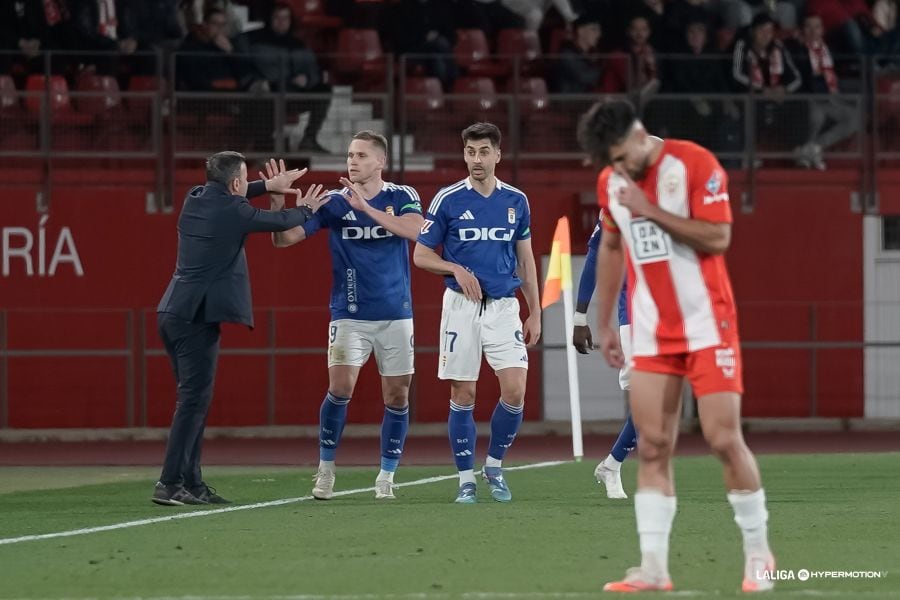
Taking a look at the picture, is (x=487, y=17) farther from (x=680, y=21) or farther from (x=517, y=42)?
(x=680, y=21)

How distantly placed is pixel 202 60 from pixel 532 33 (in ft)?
15.7

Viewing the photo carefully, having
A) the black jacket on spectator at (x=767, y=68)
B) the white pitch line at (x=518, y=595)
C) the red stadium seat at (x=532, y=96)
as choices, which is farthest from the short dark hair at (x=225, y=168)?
the black jacket on spectator at (x=767, y=68)

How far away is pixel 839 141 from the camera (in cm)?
A: 2225

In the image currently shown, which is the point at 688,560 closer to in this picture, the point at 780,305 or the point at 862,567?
the point at 862,567

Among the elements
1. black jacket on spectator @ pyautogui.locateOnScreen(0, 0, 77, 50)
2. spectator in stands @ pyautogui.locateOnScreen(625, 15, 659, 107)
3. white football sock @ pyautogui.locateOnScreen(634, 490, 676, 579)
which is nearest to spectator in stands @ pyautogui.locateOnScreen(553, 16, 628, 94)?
spectator in stands @ pyautogui.locateOnScreen(625, 15, 659, 107)

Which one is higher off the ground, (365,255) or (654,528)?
(365,255)

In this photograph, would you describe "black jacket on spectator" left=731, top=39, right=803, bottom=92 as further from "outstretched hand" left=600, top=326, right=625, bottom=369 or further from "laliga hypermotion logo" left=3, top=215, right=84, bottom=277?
"outstretched hand" left=600, top=326, right=625, bottom=369

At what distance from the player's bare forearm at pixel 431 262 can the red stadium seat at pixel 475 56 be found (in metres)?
11.5

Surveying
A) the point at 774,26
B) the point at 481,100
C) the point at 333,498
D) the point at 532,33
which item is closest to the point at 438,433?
the point at 481,100

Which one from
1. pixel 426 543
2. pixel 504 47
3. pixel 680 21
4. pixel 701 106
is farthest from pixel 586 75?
pixel 426 543

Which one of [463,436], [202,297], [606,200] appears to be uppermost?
[606,200]

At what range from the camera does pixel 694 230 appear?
6.78m

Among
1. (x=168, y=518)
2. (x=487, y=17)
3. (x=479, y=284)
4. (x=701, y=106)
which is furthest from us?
(x=487, y=17)

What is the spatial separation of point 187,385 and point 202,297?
22.9 inches
